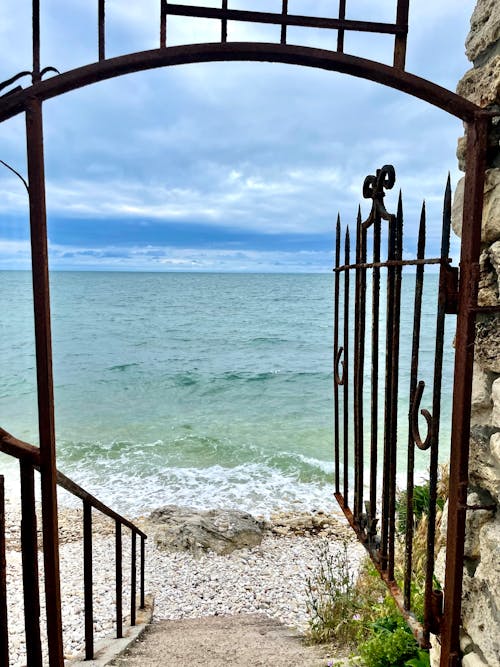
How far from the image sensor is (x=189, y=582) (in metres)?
5.47

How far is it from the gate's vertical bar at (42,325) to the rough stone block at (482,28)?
1.34 metres

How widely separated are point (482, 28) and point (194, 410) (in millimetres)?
12688

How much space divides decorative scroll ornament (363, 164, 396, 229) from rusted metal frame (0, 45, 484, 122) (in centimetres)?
40

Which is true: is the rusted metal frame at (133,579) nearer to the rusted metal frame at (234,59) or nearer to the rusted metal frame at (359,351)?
the rusted metal frame at (359,351)

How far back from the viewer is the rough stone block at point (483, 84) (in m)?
1.43

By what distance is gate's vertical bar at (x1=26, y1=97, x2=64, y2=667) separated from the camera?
1444mm

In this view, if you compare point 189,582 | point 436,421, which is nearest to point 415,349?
point 436,421

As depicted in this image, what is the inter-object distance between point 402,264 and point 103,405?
1356cm

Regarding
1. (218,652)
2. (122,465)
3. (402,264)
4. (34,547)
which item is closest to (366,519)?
(402,264)

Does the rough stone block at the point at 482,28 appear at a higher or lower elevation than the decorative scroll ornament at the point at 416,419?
higher

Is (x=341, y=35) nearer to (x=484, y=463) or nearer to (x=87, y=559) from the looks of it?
(x=484, y=463)

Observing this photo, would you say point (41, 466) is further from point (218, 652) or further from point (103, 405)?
point (103, 405)

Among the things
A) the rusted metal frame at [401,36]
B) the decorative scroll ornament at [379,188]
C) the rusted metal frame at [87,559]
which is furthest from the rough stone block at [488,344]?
the rusted metal frame at [87,559]

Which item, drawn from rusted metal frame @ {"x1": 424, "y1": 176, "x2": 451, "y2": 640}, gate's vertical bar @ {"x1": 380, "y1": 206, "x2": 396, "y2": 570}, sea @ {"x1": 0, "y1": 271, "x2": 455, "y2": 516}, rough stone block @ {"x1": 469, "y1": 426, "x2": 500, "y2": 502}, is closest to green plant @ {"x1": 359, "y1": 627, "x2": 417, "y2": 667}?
gate's vertical bar @ {"x1": 380, "y1": 206, "x2": 396, "y2": 570}
